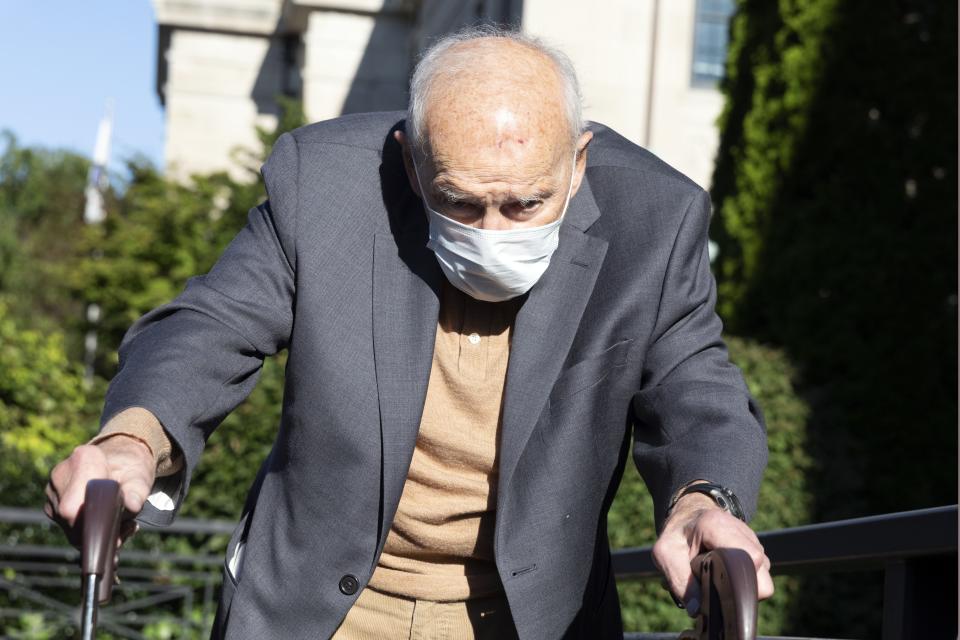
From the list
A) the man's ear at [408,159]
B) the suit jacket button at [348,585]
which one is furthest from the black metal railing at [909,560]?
the man's ear at [408,159]

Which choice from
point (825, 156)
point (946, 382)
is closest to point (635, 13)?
point (825, 156)

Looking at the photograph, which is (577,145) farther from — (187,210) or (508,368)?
(187,210)

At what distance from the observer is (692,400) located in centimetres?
228

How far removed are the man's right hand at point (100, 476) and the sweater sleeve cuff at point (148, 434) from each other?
0.02 meters

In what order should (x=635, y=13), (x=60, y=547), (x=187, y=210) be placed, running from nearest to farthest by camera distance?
(x=60, y=547)
(x=635, y=13)
(x=187, y=210)

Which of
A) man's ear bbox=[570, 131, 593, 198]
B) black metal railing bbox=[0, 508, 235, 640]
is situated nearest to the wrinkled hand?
man's ear bbox=[570, 131, 593, 198]

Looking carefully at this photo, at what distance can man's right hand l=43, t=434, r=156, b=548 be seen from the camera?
6.06 ft

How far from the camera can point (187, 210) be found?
17344 mm

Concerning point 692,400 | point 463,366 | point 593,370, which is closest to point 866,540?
point 692,400

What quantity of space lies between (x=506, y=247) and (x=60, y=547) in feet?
22.1

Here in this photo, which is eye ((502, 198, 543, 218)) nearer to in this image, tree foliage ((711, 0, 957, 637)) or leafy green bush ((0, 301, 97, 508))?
tree foliage ((711, 0, 957, 637))

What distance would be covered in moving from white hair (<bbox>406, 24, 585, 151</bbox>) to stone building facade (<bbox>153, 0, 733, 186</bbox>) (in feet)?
26.7

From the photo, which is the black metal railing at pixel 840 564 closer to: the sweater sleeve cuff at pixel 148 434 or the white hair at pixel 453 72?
the white hair at pixel 453 72

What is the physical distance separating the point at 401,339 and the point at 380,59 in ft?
66.2
